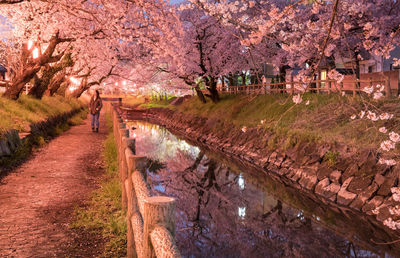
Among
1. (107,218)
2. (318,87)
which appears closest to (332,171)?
(107,218)

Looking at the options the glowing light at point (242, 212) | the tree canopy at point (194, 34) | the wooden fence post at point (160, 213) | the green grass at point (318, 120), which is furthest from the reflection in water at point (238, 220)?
the wooden fence post at point (160, 213)

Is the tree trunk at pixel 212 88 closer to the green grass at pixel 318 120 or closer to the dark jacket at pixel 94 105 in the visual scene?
the green grass at pixel 318 120

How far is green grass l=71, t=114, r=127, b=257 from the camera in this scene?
5180mm

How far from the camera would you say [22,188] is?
7.67m

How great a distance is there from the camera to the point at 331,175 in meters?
11.6

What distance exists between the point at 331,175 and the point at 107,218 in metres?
8.08

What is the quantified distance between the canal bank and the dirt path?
6684mm

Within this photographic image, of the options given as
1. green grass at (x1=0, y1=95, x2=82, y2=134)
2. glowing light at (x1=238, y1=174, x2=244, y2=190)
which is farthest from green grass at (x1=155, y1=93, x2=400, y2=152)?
green grass at (x1=0, y1=95, x2=82, y2=134)

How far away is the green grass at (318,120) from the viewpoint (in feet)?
39.6

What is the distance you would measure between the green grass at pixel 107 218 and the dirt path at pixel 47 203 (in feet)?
0.59

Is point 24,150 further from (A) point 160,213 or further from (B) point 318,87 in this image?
(B) point 318,87

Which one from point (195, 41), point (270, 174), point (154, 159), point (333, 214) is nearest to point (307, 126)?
point (270, 174)

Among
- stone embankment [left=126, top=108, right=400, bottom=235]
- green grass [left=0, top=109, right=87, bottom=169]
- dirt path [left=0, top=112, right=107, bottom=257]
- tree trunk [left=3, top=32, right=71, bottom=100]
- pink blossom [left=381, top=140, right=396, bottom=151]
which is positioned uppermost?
tree trunk [left=3, top=32, right=71, bottom=100]

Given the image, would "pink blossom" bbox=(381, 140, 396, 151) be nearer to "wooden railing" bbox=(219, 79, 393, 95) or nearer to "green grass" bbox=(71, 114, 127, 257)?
"wooden railing" bbox=(219, 79, 393, 95)
